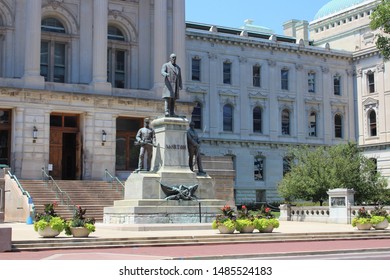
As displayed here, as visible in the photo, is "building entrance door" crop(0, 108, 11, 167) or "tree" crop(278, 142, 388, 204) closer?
"tree" crop(278, 142, 388, 204)

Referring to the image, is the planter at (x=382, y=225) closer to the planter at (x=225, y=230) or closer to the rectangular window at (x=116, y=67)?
the planter at (x=225, y=230)

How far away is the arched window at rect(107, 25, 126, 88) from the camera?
175 ft

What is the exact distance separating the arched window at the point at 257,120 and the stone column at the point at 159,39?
18.8 metres

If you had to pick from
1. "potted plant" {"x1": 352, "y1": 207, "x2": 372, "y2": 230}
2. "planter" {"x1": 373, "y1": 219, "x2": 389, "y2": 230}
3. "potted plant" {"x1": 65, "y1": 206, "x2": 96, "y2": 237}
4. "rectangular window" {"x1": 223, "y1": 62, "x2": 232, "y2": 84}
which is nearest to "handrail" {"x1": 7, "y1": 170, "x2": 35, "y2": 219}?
"potted plant" {"x1": 65, "y1": 206, "x2": 96, "y2": 237}

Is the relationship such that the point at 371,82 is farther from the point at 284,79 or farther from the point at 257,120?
the point at 257,120

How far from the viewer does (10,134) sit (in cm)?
4619

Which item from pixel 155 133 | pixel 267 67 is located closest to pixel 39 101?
pixel 155 133

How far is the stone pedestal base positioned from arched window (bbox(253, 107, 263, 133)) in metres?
40.3

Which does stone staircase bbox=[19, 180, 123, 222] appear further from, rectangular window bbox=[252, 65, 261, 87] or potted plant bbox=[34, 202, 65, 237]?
rectangular window bbox=[252, 65, 261, 87]

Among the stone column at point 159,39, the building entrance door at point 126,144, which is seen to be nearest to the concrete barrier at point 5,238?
the building entrance door at point 126,144

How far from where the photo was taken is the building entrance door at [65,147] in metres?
48.1

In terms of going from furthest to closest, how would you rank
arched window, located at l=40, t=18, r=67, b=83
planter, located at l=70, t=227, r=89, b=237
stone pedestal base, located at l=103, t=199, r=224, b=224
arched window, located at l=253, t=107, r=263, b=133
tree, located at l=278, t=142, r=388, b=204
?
1. arched window, located at l=253, t=107, r=263, b=133
2. arched window, located at l=40, t=18, r=67, b=83
3. tree, located at l=278, t=142, r=388, b=204
4. stone pedestal base, located at l=103, t=199, r=224, b=224
5. planter, located at l=70, t=227, r=89, b=237

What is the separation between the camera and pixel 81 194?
42031mm

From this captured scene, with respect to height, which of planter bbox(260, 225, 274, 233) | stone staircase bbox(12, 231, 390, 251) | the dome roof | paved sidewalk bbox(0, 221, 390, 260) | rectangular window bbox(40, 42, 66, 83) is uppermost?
the dome roof
